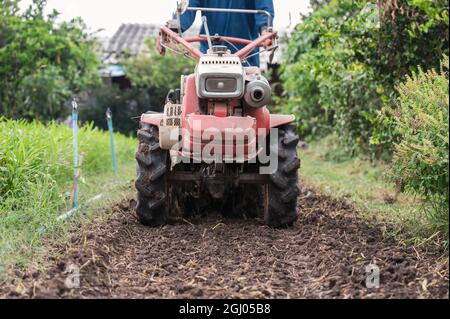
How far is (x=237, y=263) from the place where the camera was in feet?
16.3

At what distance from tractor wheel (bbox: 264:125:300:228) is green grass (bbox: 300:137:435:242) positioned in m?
0.76

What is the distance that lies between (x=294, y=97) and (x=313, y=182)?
519cm

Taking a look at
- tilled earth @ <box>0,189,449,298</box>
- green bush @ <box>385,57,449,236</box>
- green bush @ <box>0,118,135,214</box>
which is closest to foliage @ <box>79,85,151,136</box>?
green bush @ <box>0,118,135,214</box>

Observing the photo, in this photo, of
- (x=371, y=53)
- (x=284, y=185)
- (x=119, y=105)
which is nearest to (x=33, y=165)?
(x=284, y=185)

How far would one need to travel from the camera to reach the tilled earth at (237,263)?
411 centimetres

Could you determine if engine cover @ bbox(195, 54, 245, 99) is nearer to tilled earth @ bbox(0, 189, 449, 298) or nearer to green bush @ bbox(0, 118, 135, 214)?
tilled earth @ bbox(0, 189, 449, 298)

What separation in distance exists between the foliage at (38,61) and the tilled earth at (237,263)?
6236mm

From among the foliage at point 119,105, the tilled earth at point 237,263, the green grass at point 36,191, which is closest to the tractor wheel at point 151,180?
the tilled earth at point 237,263

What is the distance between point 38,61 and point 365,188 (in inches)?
257

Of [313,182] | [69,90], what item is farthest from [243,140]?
[69,90]

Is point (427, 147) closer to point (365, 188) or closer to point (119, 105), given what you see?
point (365, 188)

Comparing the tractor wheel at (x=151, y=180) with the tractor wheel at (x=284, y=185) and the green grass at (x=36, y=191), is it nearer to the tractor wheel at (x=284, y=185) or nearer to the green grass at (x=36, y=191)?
the green grass at (x=36, y=191)

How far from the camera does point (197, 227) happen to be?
20.4 feet

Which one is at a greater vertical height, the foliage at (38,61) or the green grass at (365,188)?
the foliage at (38,61)
